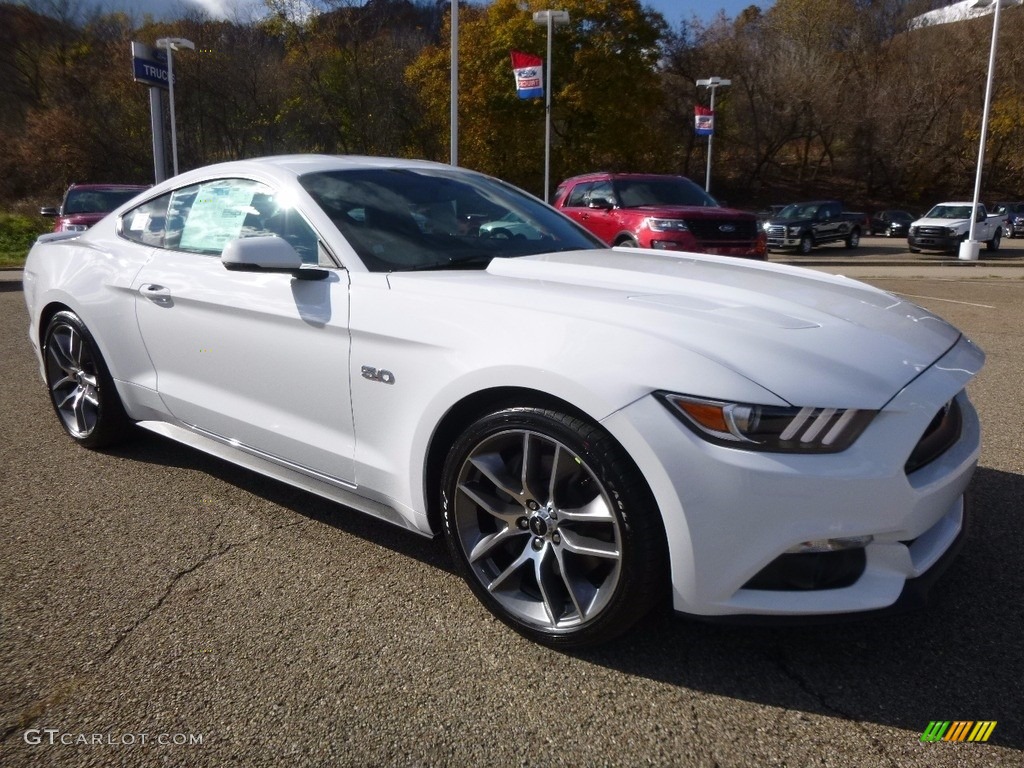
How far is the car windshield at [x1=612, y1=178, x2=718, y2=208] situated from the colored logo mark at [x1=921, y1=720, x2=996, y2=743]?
11.6 m

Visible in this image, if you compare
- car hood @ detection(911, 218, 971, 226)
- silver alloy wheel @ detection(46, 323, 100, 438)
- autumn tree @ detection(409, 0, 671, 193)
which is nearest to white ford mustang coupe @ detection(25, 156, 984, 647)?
silver alloy wheel @ detection(46, 323, 100, 438)

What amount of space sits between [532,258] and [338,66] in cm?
4134

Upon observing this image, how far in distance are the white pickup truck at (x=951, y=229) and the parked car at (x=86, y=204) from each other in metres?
21.5

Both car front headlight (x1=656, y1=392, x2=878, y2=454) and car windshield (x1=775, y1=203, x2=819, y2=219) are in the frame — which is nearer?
car front headlight (x1=656, y1=392, x2=878, y2=454)

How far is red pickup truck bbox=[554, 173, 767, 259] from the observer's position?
12445 mm

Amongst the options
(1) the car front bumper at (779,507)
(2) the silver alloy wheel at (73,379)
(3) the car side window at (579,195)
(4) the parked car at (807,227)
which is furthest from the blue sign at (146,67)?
(1) the car front bumper at (779,507)

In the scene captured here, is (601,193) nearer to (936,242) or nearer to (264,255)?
(264,255)

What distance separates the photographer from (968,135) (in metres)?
40.1

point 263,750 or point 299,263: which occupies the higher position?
point 299,263

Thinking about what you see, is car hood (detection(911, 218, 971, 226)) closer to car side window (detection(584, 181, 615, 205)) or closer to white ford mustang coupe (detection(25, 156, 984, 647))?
car side window (detection(584, 181, 615, 205))

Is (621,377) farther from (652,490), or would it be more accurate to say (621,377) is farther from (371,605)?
(371,605)

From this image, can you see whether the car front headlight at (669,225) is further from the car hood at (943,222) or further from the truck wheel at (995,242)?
the truck wheel at (995,242)

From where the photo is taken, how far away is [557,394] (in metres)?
2.35

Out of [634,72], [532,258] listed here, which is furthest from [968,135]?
[532,258]
